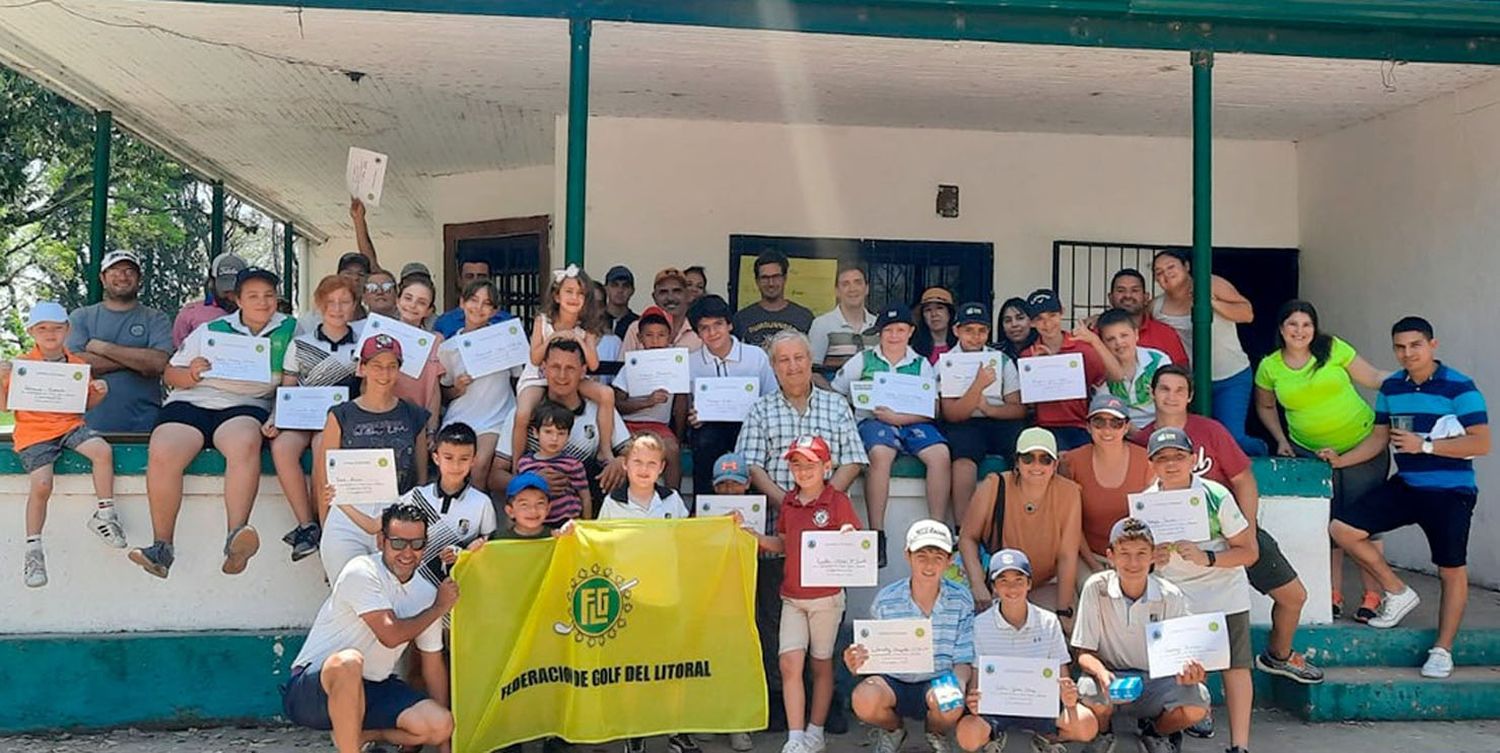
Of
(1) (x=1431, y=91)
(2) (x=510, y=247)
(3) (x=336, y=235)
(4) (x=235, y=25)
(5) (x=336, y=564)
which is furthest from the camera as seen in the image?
(3) (x=336, y=235)

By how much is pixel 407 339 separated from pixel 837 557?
2190 millimetres

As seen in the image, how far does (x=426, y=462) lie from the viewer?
507 centimetres

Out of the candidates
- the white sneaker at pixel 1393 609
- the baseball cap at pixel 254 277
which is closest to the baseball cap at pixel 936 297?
the white sneaker at pixel 1393 609

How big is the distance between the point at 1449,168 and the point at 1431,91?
0.50m

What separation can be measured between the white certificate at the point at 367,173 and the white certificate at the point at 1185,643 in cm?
464

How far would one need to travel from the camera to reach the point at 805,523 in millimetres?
4852

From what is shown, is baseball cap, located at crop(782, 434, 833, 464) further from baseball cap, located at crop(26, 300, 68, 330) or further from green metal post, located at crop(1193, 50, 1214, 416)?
baseball cap, located at crop(26, 300, 68, 330)

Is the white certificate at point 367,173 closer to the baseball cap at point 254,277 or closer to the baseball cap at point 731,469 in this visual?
the baseball cap at point 254,277

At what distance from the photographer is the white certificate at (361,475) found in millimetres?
4672

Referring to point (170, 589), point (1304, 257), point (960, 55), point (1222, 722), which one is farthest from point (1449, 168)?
point (170, 589)

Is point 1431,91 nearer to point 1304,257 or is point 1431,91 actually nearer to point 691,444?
point 1304,257

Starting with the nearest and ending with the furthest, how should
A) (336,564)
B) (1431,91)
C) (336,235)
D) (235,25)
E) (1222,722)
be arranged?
1. (336,564)
2. (1222,722)
3. (235,25)
4. (1431,91)
5. (336,235)

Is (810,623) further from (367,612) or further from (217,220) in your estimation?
(217,220)

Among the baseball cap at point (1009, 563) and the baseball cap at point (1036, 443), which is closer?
the baseball cap at point (1009, 563)
